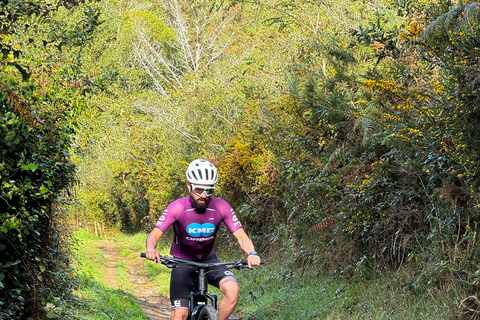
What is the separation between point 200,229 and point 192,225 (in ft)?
0.32

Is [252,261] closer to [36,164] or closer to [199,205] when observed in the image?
[199,205]

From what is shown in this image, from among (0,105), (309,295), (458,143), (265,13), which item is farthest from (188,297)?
(265,13)

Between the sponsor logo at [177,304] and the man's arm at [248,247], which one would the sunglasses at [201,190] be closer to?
the man's arm at [248,247]

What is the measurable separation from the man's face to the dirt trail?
21.8 feet

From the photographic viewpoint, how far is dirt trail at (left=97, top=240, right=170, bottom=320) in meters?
13.6

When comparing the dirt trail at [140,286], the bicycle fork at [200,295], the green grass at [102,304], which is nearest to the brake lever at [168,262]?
the bicycle fork at [200,295]

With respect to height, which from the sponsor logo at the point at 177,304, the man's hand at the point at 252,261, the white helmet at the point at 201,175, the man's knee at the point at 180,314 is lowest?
the man's knee at the point at 180,314

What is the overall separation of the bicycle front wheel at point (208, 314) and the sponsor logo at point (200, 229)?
101 cm

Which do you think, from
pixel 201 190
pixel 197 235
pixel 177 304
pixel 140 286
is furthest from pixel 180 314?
pixel 140 286

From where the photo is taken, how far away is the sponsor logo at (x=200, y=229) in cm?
648

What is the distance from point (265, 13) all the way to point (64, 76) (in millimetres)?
26832

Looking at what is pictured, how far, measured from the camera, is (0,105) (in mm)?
6625

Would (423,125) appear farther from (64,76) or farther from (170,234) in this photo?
(170,234)

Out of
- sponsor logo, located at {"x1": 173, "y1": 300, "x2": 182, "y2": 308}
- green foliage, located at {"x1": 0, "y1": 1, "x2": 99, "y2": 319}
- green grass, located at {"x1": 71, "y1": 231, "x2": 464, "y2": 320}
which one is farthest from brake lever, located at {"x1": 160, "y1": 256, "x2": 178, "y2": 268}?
green grass, located at {"x1": 71, "y1": 231, "x2": 464, "y2": 320}
